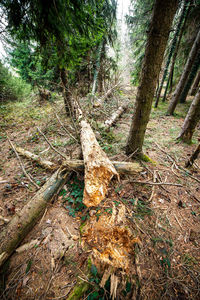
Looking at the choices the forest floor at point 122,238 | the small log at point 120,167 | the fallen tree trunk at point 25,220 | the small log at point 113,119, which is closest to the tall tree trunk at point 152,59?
the small log at point 120,167

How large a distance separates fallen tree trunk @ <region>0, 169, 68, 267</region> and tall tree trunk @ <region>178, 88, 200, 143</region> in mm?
4416

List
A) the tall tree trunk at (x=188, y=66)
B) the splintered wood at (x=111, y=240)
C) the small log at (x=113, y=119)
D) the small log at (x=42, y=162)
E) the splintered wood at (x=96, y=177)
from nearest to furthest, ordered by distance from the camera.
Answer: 1. the splintered wood at (x=111, y=240)
2. the splintered wood at (x=96, y=177)
3. the small log at (x=42, y=162)
4. the small log at (x=113, y=119)
5. the tall tree trunk at (x=188, y=66)

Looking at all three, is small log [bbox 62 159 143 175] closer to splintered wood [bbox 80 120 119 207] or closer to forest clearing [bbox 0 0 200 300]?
forest clearing [bbox 0 0 200 300]

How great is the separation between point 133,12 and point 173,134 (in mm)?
8407

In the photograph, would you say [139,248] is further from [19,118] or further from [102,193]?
[19,118]

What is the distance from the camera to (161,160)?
3285mm

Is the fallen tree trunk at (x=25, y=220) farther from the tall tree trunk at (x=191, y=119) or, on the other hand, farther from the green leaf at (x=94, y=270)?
the tall tree trunk at (x=191, y=119)

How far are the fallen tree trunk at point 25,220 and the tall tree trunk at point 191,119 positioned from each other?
174 inches

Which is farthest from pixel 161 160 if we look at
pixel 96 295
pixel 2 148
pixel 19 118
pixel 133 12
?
pixel 133 12

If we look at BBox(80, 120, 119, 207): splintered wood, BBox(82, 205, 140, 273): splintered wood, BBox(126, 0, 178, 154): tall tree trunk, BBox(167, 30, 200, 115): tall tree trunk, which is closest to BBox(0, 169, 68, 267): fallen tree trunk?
BBox(80, 120, 119, 207): splintered wood

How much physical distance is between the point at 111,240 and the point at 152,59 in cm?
325

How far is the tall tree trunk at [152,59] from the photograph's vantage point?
182 centimetres

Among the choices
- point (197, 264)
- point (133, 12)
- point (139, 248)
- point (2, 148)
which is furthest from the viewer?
point (133, 12)

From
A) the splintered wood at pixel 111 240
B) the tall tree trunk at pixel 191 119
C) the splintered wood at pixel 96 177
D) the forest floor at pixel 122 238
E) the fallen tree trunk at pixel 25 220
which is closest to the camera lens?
the forest floor at pixel 122 238
